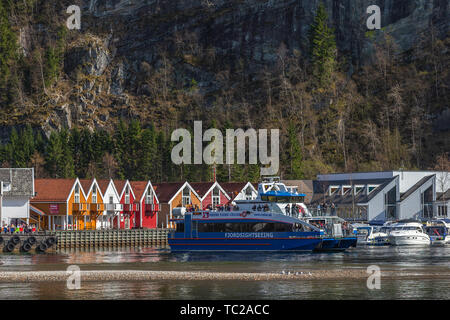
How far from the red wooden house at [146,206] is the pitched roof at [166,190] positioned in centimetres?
149

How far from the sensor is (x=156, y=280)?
5047 centimetres

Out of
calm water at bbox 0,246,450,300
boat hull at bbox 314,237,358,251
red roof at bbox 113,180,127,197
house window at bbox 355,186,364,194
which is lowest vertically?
calm water at bbox 0,246,450,300

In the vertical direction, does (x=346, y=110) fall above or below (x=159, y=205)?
above

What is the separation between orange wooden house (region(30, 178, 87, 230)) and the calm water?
41.1m

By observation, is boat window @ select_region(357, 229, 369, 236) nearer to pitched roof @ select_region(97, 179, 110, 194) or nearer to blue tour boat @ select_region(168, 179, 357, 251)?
blue tour boat @ select_region(168, 179, 357, 251)

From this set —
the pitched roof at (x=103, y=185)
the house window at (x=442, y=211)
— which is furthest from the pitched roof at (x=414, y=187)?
the pitched roof at (x=103, y=185)

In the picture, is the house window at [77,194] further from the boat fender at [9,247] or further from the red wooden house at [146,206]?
the boat fender at [9,247]

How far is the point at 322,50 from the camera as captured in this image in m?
198

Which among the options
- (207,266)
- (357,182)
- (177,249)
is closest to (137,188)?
(357,182)

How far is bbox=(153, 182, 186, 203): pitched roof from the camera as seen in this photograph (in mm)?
129125

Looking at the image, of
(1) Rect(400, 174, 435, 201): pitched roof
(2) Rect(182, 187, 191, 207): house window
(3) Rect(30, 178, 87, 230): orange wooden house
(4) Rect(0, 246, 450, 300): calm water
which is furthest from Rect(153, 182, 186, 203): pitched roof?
(4) Rect(0, 246, 450, 300): calm water

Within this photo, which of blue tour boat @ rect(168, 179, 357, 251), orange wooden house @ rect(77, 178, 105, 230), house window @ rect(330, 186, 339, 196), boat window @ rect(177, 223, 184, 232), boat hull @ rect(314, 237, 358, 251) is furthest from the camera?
house window @ rect(330, 186, 339, 196)
